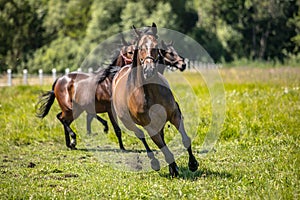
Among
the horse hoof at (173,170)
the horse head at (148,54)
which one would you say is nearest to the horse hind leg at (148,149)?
the horse hoof at (173,170)

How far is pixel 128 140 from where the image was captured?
1156cm

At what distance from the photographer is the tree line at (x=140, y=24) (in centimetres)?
4550

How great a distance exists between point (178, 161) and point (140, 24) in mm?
35248

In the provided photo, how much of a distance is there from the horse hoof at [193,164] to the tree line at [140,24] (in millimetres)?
35887

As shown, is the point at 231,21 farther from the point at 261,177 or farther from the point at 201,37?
the point at 261,177

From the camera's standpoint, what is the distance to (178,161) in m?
8.67

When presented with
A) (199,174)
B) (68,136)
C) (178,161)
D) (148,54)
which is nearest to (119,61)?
(68,136)

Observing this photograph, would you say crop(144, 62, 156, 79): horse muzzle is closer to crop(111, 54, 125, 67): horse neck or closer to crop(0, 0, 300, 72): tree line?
crop(111, 54, 125, 67): horse neck

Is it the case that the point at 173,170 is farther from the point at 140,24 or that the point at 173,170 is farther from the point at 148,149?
the point at 140,24

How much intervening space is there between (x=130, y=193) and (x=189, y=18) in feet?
161

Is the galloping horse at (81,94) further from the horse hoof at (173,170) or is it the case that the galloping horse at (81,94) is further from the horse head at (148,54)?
the horse hoof at (173,170)

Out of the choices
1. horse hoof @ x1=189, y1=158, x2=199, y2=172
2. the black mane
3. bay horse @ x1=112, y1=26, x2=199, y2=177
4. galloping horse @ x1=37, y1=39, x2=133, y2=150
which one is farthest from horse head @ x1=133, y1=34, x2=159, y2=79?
the black mane

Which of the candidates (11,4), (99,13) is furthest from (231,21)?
(11,4)

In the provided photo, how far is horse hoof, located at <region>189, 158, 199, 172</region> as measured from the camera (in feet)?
24.7
